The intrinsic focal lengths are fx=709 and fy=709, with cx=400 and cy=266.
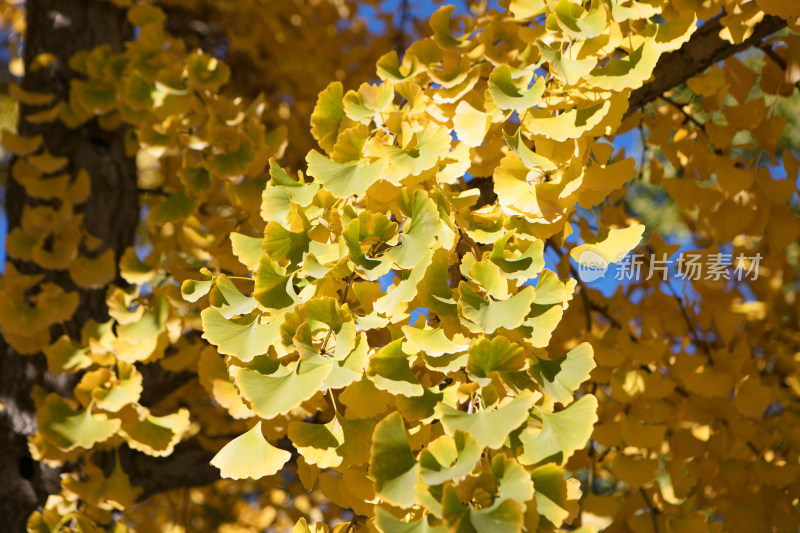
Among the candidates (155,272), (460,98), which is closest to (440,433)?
(460,98)

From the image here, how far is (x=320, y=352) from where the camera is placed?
23.4 inches

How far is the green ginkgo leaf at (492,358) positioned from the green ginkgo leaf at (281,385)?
0.11m

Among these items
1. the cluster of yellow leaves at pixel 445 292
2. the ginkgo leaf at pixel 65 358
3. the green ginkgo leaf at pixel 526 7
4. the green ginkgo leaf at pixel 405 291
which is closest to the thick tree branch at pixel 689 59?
the cluster of yellow leaves at pixel 445 292

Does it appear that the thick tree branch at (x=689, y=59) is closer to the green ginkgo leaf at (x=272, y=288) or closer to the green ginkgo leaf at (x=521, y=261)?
the green ginkgo leaf at (x=521, y=261)

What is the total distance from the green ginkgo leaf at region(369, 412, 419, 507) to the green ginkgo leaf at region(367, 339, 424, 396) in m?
0.03

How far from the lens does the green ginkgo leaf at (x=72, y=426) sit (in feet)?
3.05

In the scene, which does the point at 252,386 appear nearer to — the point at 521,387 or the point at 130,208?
the point at 521,387

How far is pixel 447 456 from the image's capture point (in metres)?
0.50

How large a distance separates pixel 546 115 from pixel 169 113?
681 millimetres

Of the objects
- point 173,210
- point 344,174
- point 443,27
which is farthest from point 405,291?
point 173,210

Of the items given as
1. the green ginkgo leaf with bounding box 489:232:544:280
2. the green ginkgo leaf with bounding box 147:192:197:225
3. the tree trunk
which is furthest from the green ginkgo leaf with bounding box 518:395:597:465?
the tree trunk

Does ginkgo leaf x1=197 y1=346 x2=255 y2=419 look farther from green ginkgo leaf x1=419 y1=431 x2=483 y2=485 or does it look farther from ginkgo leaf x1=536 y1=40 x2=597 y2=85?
ginkgo leaf x1=536 y1=40 x2=597 y2=85

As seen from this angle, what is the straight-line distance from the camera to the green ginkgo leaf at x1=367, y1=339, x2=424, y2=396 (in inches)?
21.9

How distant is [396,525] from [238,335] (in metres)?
0.21
